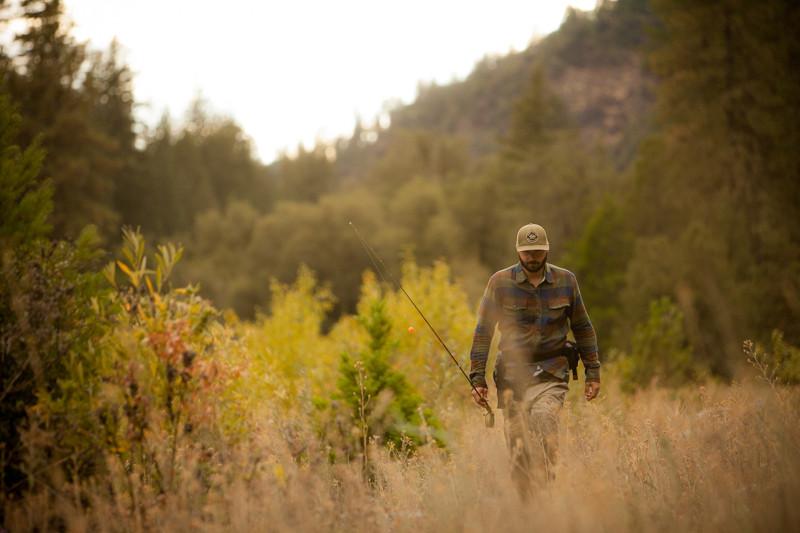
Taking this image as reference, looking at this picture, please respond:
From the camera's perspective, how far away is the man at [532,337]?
5.06 metres

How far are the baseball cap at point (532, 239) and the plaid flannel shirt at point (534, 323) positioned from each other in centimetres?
17

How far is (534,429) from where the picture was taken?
4941mm

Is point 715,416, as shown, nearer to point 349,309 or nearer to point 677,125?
point 677,125

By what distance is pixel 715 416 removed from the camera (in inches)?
233

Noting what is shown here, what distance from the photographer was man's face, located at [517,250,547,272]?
5.27m

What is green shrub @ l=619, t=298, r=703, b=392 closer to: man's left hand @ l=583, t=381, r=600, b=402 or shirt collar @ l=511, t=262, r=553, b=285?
man's left hand @ l=583, t=381, r=600, b=402

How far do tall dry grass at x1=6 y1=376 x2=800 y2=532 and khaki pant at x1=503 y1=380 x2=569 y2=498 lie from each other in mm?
134

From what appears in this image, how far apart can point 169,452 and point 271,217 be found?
41466 mm

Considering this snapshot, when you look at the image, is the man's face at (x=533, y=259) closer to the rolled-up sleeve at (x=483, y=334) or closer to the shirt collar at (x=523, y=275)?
the shirt collar at (x=523, y=275)

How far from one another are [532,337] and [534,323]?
11 cm

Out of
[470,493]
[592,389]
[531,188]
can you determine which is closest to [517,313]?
[592,389]

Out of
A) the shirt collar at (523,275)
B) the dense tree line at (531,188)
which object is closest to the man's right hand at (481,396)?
the shirt collar at (523,275)

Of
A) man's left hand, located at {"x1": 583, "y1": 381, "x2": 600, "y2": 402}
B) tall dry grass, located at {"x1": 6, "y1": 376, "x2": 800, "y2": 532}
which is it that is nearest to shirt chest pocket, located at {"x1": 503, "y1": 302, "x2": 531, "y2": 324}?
man's left hand, located at {"x1": 583, "y1": 381, "x2": 600, "y2": 402}

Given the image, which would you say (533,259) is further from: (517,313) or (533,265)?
(517,313)
